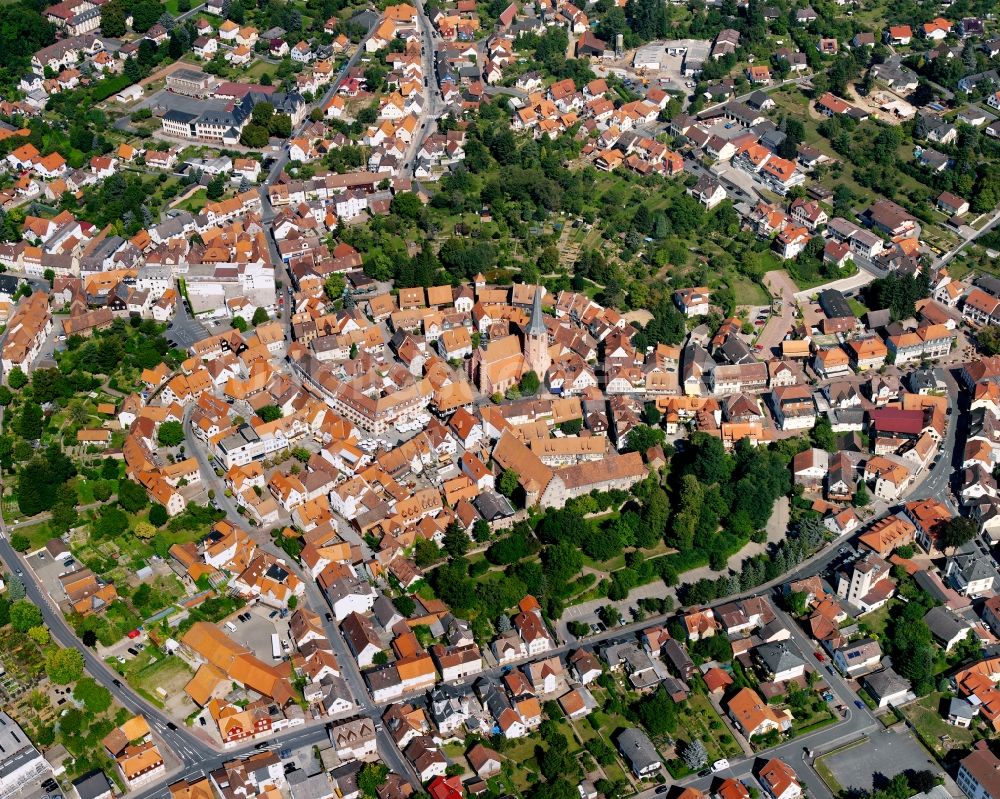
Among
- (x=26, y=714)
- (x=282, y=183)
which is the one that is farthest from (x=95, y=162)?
(x=26, y=714)

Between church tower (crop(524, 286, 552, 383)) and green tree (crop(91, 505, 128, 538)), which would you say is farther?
church tower (crop(524, 286, 552, 383))

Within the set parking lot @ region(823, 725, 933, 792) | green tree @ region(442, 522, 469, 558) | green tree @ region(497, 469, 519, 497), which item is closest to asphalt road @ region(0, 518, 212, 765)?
green tree @ region(442, 522, 469, 558)

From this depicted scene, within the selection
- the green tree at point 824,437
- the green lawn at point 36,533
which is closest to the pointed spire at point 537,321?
the green tree at point 824,437

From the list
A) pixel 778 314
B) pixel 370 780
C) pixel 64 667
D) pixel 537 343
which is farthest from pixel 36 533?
pixel 778 314

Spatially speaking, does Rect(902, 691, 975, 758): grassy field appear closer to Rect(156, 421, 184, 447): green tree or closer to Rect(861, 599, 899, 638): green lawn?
Rect(861, 599, 899, 638): green lawn

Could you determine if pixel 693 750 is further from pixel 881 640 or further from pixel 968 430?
pixel 968 430

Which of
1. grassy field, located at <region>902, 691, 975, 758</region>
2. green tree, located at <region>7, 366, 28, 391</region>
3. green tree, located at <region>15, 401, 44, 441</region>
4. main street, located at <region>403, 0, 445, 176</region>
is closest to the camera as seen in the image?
grassy field, located at <region>902, 691, 975, 758</region>

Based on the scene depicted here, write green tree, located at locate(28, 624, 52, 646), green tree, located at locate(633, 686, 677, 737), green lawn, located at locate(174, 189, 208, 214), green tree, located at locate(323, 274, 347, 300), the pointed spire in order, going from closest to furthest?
green tree, located at locate(633, 686, 677, 737) < green tree, located at locate(28, 624, 52, 646) < the pointed spire < green tree, located at locate(323, 274, 347, 300) < green lawn, located at locate(174, 189, 208, 214)

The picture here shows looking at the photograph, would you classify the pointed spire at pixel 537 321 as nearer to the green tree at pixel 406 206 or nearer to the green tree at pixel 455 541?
the green tree at pixel 455 541
